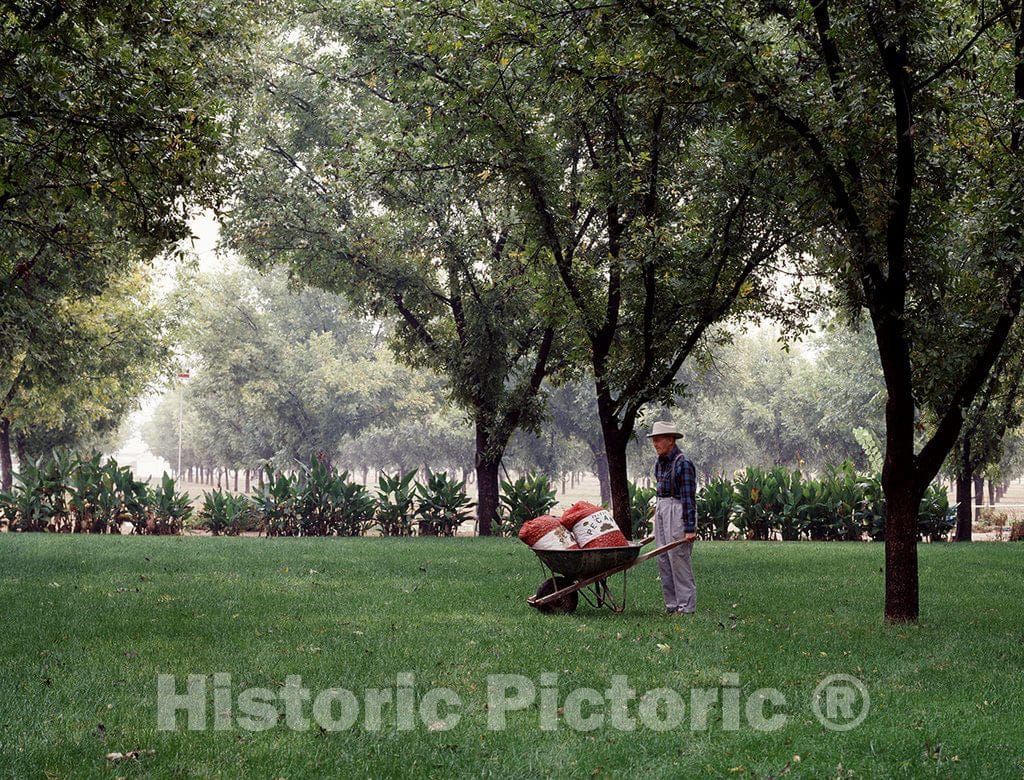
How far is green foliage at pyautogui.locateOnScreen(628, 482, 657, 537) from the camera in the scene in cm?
2231

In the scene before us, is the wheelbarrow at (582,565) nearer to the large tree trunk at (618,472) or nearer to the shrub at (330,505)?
the large tree trunk at (618,472)

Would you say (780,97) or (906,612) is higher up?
(780,97)

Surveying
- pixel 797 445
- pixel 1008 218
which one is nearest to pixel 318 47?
pixel 1008 218

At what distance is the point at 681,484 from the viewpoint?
938 cm

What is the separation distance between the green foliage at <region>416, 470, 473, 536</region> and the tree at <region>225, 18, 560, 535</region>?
2.50ft

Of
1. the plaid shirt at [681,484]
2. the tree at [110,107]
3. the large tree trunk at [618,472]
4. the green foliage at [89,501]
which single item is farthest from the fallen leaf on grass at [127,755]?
the green foliage at [89,501]

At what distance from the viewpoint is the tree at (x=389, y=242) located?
19.9 m

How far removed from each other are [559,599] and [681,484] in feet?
5.36

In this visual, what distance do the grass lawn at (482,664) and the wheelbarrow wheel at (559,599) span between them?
0.55 feet

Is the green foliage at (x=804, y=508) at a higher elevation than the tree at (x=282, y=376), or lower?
lower

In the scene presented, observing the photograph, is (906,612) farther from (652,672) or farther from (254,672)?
(254,672)

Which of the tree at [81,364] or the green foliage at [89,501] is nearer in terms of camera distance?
the tree at [81,364]

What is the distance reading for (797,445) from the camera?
55.7 metres

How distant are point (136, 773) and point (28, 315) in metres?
15.9
